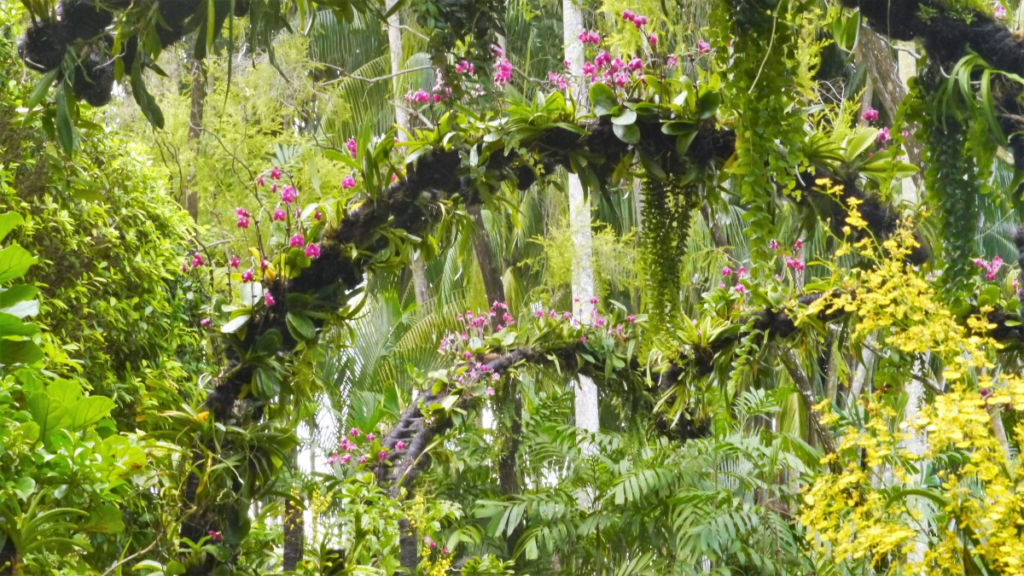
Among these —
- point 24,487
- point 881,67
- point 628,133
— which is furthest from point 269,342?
point 881,67

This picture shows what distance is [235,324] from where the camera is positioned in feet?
7.32

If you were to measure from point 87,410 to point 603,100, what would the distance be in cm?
137

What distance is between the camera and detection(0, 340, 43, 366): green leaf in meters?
1.44

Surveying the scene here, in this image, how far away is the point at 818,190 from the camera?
2346 millimetres

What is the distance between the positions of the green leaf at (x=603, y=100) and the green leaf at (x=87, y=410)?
1.32 metres

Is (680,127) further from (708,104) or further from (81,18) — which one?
(81,18)

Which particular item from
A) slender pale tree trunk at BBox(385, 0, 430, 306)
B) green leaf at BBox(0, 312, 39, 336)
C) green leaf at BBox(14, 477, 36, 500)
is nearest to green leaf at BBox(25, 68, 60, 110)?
green leaf at BBox(0, 312, 39, 336)

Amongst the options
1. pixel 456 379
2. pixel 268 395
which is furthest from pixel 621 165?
pixel 456 379

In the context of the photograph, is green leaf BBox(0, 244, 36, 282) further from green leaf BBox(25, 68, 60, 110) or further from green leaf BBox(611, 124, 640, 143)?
green leaf BBox(611, 124, 640, 143)

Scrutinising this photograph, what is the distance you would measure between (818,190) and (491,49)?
3.29 feet

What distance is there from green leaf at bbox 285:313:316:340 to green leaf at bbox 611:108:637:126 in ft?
3.02

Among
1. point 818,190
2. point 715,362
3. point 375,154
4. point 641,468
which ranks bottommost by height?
point 641,468

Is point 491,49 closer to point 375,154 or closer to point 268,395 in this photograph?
point 375,154

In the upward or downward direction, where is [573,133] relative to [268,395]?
upward
